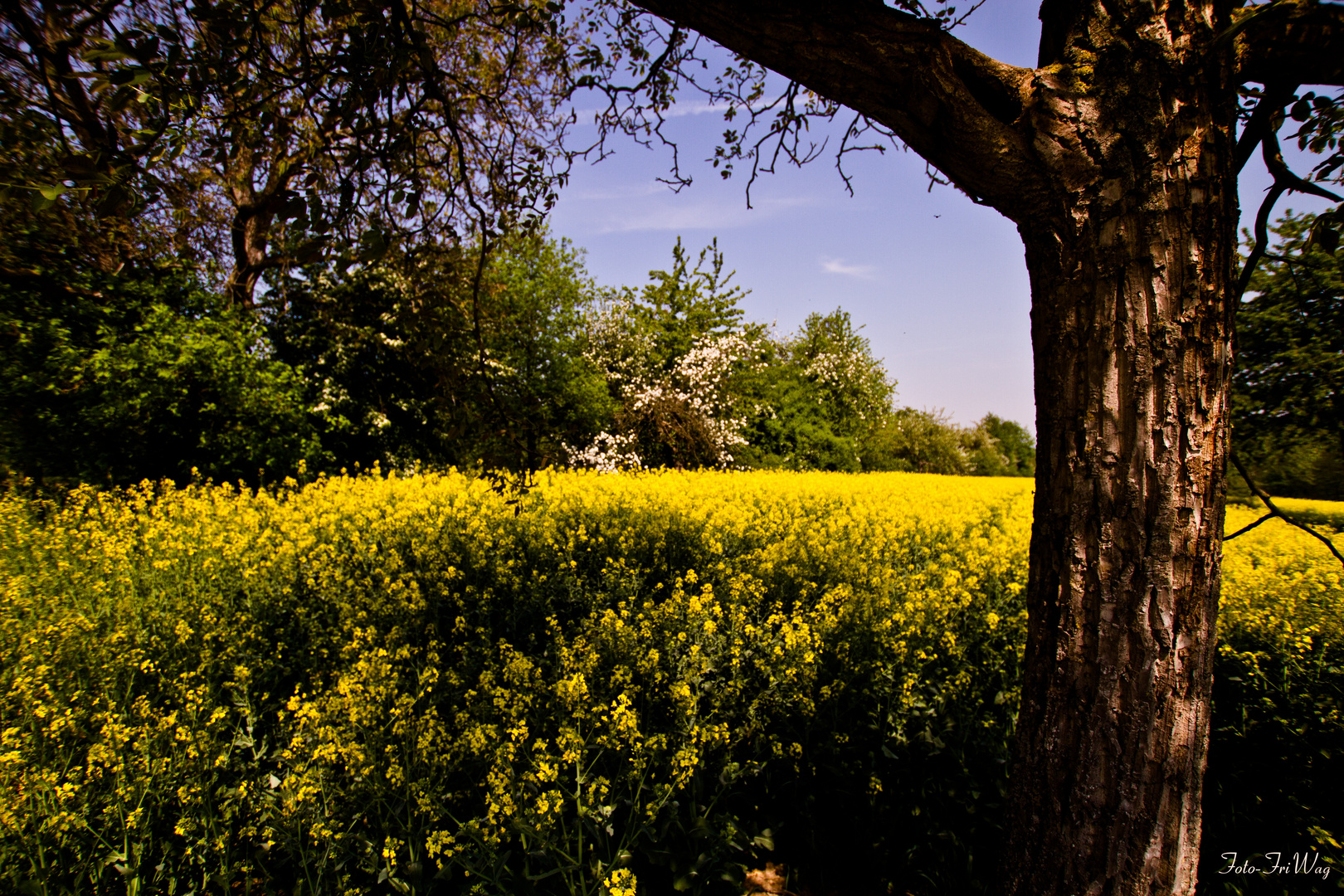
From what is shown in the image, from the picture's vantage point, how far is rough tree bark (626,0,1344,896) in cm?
140

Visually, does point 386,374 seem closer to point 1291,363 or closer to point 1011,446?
point 1291,363

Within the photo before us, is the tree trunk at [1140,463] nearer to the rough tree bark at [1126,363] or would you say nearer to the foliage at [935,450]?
the rough tree bark at [1126,363]

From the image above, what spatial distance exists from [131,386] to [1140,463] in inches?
388

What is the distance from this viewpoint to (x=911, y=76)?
1.59 metres

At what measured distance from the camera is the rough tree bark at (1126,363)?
1400 millimetres

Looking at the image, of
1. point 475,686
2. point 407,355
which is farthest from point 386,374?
point 475,686

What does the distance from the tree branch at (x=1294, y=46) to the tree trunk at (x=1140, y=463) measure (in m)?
0.14

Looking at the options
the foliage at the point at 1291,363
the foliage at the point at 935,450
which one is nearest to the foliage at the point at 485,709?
the foliage at the point at 1291,363

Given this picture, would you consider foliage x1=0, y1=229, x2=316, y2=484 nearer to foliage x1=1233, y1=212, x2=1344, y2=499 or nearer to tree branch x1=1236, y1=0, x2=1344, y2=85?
tree branch x1=1236, y1=0, x2=1344, y2=85

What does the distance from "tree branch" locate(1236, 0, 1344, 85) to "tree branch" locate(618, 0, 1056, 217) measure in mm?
486

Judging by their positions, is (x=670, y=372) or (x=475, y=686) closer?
Result: (x=475, y=686)

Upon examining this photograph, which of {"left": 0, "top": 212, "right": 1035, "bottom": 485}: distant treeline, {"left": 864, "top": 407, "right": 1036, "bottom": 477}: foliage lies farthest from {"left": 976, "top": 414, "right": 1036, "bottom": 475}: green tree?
{"left": 0, "top": 212, "right": 1035, "bottom": 485}: distant treeline

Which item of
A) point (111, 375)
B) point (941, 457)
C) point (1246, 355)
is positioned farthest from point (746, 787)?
point (941, 457)

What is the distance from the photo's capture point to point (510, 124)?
10.8ft
